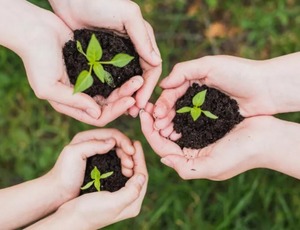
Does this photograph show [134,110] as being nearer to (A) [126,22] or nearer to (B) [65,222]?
Answer: (A) [126,22]

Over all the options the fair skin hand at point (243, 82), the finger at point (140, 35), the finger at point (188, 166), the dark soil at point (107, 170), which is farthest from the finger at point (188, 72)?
the dark soil at point (107, 170)

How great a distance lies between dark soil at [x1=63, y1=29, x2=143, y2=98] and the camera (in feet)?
7.45

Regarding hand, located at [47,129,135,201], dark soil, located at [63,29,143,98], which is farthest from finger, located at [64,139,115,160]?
dark soil, located at [63,29,143,98]

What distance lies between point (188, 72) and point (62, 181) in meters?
0.72

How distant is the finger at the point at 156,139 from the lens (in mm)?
2254

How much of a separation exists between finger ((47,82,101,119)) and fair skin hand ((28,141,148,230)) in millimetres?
337

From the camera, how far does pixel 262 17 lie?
2967mm

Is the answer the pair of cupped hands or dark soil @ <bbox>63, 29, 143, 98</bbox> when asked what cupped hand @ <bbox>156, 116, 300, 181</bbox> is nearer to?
the pair of cupped hands

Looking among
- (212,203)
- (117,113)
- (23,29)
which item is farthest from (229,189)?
(23,29)

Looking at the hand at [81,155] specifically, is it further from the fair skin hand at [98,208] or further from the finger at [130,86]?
the finger at [130,86]

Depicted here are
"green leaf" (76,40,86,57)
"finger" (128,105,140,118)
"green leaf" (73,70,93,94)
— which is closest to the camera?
"green leaf" (73,70,93,94)

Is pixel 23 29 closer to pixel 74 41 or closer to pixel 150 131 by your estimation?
pixel 74 41

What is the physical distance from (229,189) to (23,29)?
4.40ft

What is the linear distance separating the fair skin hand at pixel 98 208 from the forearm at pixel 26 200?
0.28ft
